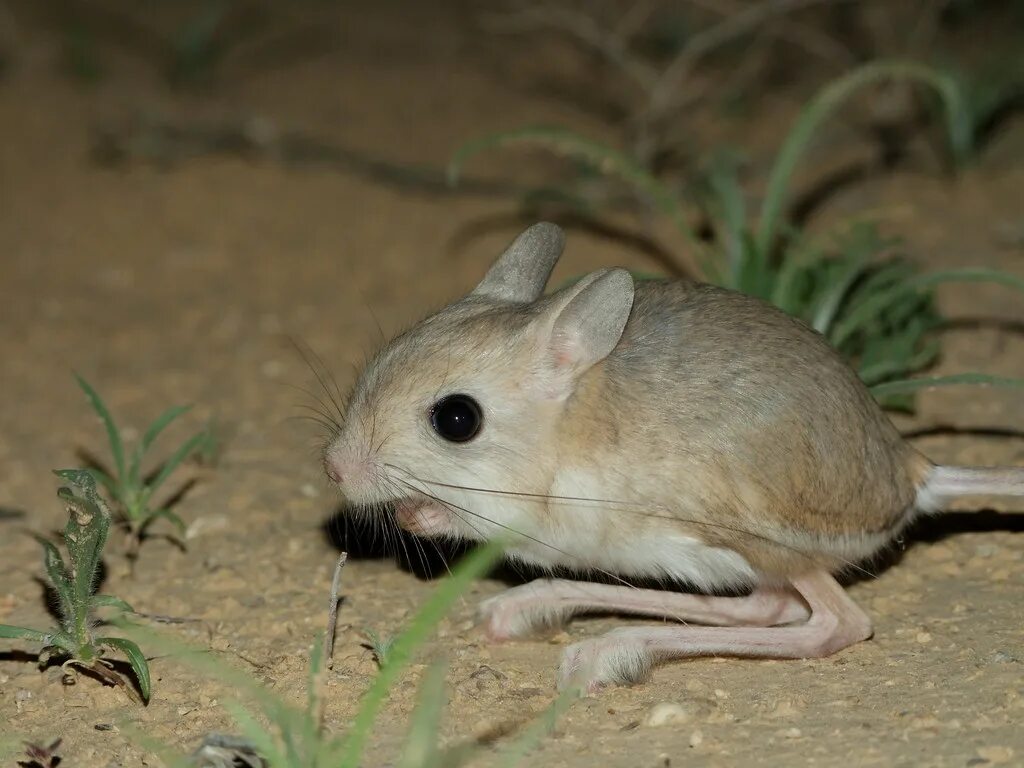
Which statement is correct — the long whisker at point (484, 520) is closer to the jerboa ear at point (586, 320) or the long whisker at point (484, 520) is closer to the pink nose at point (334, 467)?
the pink nose at point (334, 467)

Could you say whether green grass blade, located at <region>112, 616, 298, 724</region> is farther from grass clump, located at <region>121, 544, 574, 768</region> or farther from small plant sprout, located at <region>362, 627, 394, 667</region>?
small plant sprout, located at <region>362, 627, 394, 667</region>

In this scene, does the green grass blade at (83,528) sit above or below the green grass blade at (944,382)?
below

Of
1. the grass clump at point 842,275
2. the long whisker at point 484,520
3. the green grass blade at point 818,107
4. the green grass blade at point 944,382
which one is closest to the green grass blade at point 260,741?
the long whisker at point 484,520

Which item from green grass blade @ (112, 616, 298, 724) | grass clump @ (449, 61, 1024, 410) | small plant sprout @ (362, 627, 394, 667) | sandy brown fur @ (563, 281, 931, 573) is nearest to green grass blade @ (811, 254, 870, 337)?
grass clump @ (449, 61, 1024, 410)

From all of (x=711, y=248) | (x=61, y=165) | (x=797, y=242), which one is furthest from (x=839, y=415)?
(x=61, y=165)

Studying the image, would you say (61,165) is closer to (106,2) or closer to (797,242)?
(106,2)

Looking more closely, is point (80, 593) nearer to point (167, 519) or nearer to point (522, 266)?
point (167, 519)
